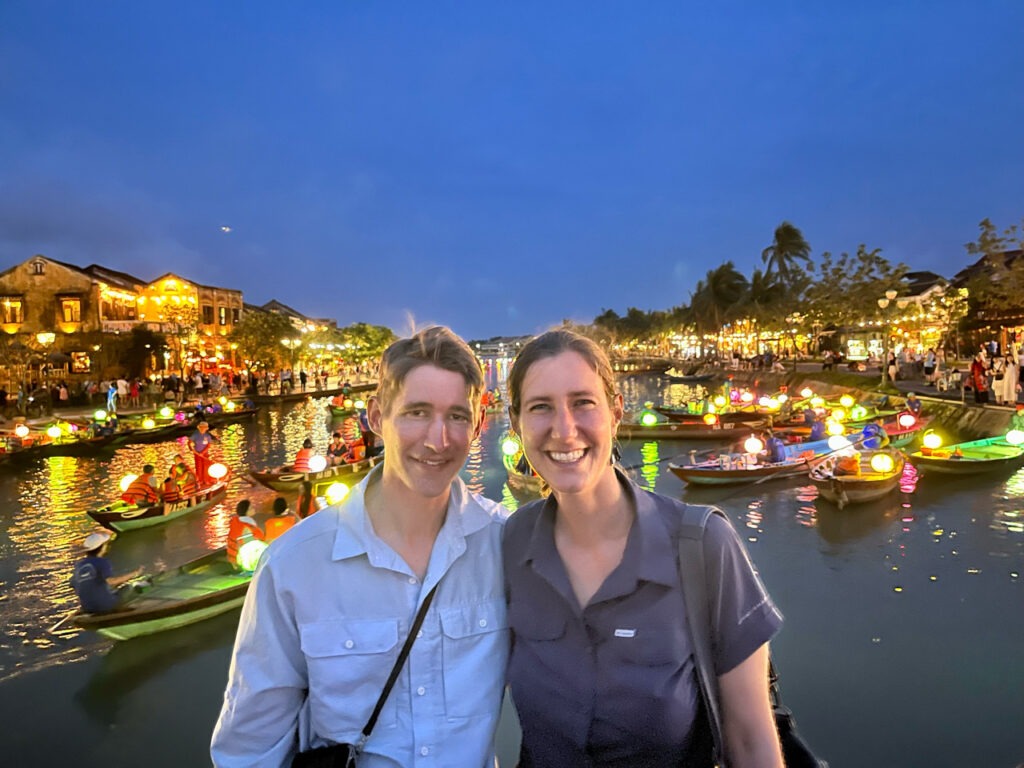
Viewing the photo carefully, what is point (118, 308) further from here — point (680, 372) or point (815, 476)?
point (680, 372)

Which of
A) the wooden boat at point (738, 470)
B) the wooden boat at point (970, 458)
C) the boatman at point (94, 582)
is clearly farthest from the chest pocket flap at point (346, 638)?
the wooden boat at point (970, 458)

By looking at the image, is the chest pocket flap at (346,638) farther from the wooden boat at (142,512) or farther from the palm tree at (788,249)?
the palm tree at (788,249)

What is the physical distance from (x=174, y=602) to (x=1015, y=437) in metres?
22.1

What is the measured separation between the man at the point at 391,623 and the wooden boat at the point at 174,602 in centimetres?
823

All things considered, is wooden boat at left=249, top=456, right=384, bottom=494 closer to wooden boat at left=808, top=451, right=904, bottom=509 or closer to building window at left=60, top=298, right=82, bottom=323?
wooden boat at left=808, top=451, right=904, bottom=509

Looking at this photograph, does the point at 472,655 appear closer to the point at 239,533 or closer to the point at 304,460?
the point at 239,533

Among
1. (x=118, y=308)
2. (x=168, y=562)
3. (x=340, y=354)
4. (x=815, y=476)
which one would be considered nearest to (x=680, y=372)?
(x=340, y=354)

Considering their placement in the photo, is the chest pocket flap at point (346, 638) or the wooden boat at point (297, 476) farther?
the wooden boat at point (297, 476)

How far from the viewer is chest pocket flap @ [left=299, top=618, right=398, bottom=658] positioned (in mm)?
2242

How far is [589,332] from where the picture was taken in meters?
2.92

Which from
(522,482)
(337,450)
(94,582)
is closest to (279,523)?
(94,582)

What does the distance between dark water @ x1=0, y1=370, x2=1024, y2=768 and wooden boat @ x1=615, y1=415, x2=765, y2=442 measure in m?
11.1

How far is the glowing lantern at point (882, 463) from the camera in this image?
16.4 meters

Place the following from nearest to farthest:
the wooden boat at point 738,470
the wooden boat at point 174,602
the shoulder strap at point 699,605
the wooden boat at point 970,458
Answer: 1. the shoulder strap at point 699,605
2. the wooden boat at point 174,602
3. the wooden boat at point 970,458
4. the wooden boat at point 738,470
